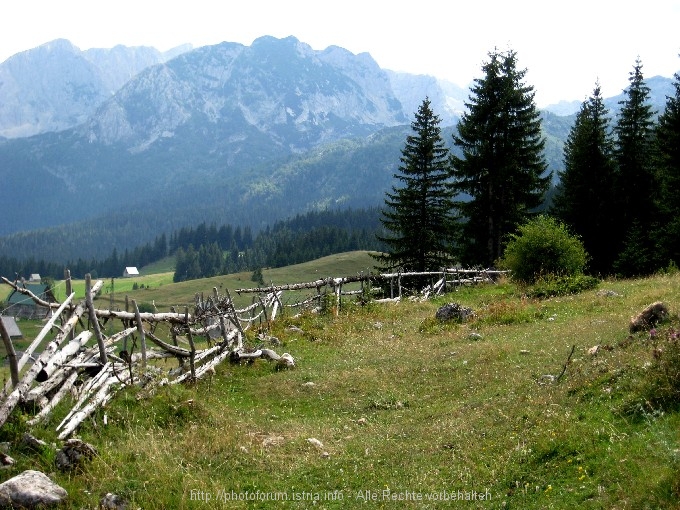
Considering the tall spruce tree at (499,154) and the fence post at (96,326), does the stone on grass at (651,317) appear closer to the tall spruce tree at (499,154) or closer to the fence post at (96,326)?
the fence post at (96,326)

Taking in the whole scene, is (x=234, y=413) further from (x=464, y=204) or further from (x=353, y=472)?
(x=464, y=204)

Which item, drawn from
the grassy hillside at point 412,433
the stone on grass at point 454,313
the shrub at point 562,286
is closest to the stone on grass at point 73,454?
the grassy hillside at point 412,433

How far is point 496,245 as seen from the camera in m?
40.6

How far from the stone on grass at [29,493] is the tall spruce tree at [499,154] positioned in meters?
33.9

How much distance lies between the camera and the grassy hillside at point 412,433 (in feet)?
24.3

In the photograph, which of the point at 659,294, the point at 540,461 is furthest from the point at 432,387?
the point at 659,294

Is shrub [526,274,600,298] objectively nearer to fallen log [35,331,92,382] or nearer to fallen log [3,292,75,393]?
fallen log [35,331,92,382]

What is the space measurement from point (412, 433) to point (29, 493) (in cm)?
655

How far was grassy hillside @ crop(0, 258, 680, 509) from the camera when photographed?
7418 mm

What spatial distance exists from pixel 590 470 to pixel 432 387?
6616 millimetres

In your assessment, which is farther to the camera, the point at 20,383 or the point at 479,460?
the point at 20,383

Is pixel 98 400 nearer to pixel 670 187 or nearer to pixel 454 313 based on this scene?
pixel 454 313

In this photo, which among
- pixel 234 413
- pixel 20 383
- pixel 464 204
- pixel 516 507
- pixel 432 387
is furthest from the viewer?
pixel 464 204

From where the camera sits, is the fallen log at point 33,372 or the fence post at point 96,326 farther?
the fence post at point 96,326
